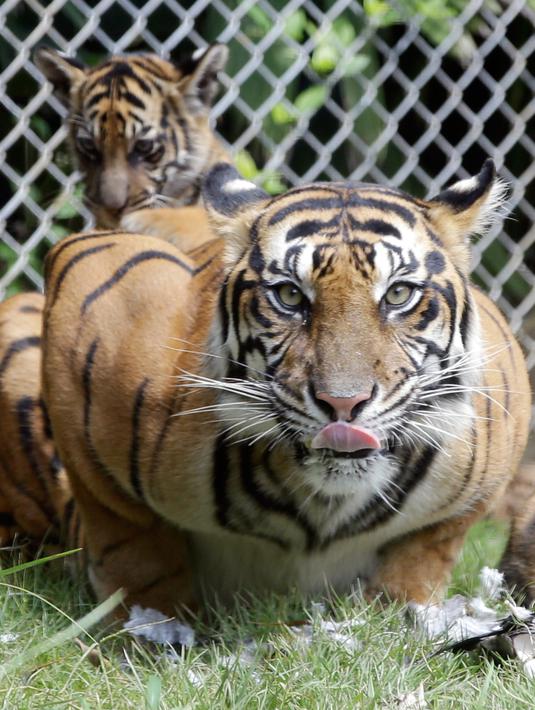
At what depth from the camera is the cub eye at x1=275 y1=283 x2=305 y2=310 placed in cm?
248

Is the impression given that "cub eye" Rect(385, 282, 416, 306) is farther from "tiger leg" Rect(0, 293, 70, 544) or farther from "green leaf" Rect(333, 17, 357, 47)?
"green leaf" Rect(333, 17, 357, 47)

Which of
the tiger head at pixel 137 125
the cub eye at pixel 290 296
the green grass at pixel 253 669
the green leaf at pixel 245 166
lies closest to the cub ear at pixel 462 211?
the cub eye at pixel 290 296

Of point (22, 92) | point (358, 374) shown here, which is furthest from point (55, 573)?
point (22, 92)

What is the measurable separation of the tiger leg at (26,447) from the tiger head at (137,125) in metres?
0.98

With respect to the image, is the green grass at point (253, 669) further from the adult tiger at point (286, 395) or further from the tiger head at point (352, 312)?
the tiger head at point (352, 312)

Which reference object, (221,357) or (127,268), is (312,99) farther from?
(221,357)

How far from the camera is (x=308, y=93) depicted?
4.83m

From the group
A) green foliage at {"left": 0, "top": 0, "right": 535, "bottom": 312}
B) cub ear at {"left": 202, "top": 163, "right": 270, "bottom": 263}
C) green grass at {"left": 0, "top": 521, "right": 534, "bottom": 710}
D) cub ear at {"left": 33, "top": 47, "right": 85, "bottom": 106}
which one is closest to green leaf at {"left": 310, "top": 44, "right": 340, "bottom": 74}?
green foliage at {"left": 0, "top": 0, "right": 535, "bottom": 312}

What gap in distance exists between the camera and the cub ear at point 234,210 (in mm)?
2701

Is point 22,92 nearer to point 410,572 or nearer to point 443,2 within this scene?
point 443,2

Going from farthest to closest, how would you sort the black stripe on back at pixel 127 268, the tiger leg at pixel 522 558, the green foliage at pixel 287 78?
the green foliage at pixel 287 78 → the black stripe on back at pixel 127 268 → the tiger leg at pixel 522 558

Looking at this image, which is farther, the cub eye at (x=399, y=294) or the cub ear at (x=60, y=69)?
the cub ear at (x=60, y=69)

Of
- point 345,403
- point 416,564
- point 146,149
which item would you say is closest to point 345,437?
point 345,403

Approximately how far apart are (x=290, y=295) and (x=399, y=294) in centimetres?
21
